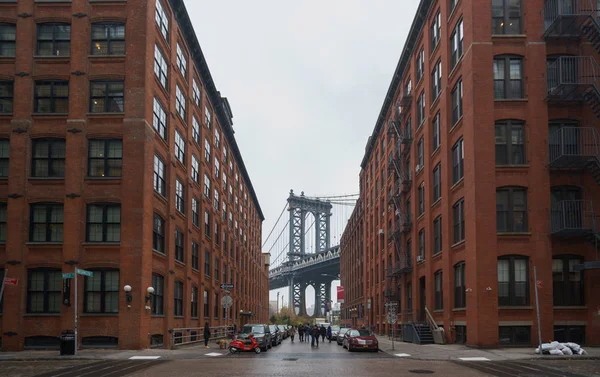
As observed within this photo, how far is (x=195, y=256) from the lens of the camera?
5184cm

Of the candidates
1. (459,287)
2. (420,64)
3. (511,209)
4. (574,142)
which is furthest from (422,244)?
(574,142)

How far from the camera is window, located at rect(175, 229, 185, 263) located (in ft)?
146

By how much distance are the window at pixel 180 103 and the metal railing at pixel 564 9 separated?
23.2m

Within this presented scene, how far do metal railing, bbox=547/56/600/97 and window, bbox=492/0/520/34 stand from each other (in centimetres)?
294

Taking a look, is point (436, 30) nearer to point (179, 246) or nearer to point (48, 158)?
point (179, 246)

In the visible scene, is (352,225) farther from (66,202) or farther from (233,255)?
(66,202)

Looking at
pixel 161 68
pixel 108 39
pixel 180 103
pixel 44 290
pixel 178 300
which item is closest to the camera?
pixel 44 290

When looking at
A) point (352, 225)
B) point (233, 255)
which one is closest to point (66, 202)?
point (233, 255)

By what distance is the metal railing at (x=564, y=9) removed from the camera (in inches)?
1389

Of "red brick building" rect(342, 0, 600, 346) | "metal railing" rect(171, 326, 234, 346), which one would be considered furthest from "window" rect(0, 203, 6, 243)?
"red brick building" rect(342, 0, 600, 346)

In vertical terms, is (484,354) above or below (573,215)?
below

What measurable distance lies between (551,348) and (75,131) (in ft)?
84.5

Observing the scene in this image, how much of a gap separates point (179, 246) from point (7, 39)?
16.6m

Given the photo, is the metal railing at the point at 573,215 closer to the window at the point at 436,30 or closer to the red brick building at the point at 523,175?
the red brick building at the point at 523,175
